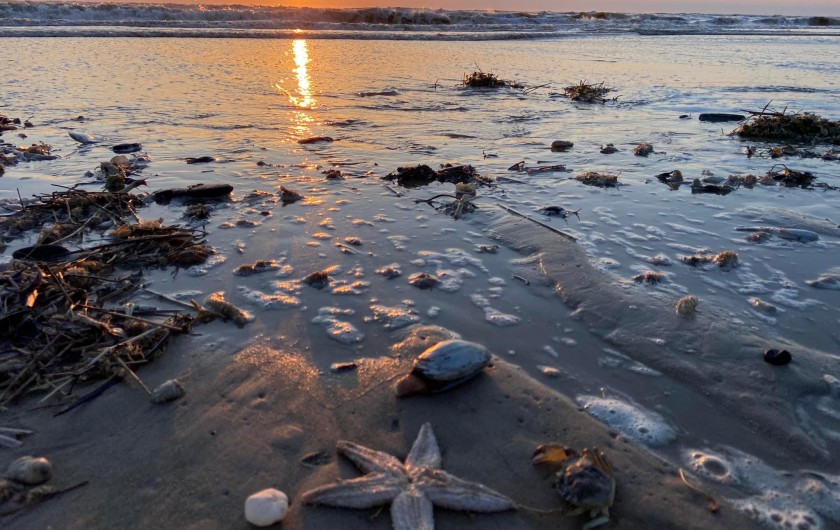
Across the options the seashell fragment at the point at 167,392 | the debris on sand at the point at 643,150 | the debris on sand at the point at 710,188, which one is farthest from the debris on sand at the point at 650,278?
the debris on sand at the point at 643,150

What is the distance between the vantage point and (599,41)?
100 feet

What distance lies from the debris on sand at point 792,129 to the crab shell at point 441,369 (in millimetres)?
9111

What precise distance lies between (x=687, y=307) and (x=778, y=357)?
704mm

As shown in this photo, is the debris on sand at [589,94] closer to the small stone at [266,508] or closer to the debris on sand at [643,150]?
the debris on sand at [643,150]

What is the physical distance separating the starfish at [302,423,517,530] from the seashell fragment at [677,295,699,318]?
89.3 inches

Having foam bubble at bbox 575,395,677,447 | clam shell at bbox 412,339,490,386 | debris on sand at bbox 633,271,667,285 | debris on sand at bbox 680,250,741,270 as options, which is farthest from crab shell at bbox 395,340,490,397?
debris on sand at bbox 680,250,741,270

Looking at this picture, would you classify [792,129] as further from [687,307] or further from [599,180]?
[687,307]

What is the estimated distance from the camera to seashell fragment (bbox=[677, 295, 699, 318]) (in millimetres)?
4012

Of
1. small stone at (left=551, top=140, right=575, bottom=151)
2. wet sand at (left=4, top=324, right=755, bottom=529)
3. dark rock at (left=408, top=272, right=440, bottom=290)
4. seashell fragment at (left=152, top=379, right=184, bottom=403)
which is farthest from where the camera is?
small stone at (left=551, top=140, right=575, bottom=151)

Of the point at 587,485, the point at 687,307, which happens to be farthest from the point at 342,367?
the point at 687,307

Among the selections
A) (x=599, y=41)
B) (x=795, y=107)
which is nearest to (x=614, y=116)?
(x=795, y=107)

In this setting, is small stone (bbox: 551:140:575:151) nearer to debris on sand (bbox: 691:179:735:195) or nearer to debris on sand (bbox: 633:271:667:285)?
debris on sand (bbox: 691:179:735:195)

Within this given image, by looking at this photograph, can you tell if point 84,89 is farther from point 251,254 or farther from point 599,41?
point 599,41

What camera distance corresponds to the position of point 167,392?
10.4 ft
